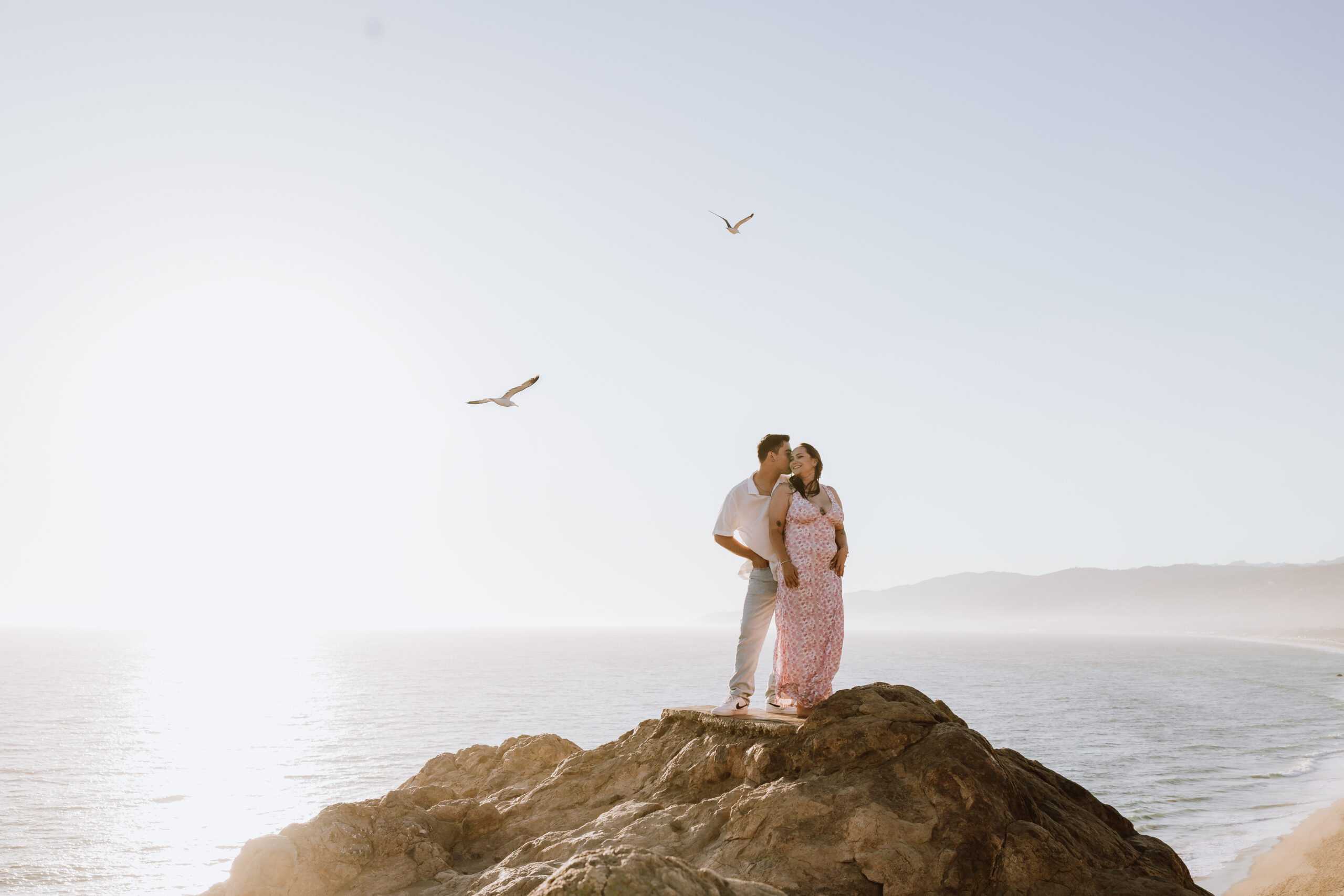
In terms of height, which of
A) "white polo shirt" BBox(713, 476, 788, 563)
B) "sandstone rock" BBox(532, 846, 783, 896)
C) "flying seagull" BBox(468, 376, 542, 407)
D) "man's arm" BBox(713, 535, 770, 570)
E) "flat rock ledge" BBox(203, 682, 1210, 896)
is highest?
"flying seagull" BBox(468, 376, 542, 407)

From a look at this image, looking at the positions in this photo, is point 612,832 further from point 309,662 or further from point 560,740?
point 309,662

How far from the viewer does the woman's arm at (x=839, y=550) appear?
8023 millimetres

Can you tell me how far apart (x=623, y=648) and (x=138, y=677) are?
71883mm

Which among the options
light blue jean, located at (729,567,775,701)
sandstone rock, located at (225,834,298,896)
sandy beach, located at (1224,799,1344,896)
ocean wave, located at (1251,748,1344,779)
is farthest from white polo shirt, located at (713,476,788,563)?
ocean wave, located at (1251,748,1344,779)

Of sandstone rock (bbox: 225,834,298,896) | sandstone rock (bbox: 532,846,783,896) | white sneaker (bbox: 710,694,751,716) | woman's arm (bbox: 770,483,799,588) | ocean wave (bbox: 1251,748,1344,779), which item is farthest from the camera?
ocean wave (bbox: 1251,748,1344,779)

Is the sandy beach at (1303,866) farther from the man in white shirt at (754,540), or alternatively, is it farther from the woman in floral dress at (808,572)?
the man in white shirt at (754,540)

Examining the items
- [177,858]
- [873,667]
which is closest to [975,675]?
[873,667]

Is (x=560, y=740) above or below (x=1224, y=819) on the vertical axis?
above

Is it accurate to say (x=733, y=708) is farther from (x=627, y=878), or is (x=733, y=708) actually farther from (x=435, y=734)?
(x=435, y=734)

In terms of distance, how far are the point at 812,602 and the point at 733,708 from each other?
124 centimetres

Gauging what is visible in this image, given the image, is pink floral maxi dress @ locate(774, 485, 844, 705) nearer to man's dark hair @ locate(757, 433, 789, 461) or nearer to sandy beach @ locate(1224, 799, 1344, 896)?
man's dark hair @ locate(757, 433, 789, 461)

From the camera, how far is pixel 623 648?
13812 cm

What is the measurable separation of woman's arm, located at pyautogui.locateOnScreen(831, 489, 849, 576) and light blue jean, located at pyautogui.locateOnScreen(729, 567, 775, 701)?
601 mm

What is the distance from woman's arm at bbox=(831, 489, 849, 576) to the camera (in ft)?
26.3
